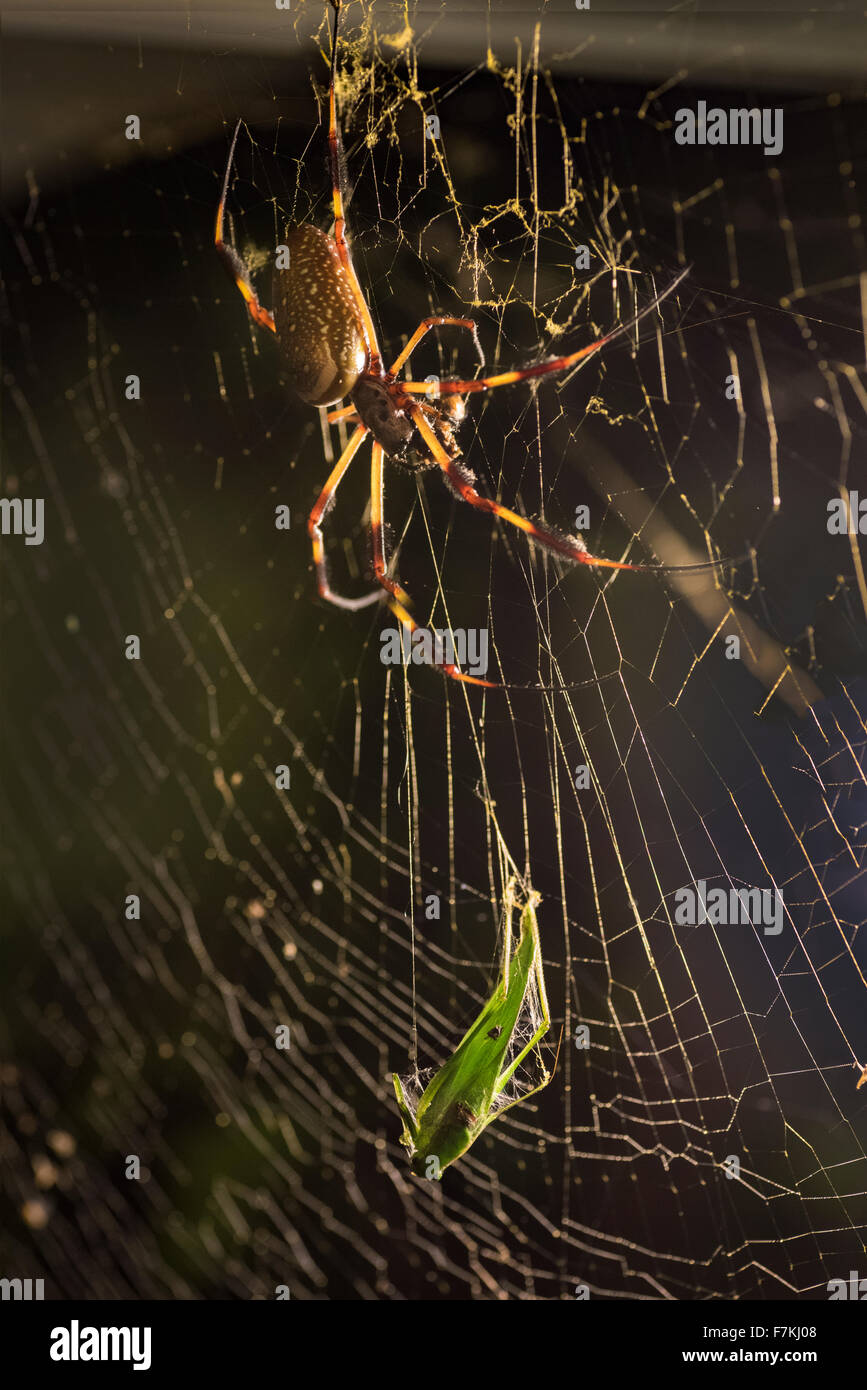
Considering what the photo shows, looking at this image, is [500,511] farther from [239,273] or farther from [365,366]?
[239,273]

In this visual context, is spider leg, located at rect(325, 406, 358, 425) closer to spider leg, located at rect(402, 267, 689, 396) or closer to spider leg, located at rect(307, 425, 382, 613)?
spider leg, located at rect(307, 425, 382, 613)

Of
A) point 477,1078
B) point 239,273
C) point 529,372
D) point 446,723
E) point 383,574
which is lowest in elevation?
point 477,1078

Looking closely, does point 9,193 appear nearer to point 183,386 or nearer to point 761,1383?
point 183,386

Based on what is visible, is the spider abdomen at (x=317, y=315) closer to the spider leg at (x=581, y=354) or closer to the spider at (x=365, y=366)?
the spider at (x=365, y=366)

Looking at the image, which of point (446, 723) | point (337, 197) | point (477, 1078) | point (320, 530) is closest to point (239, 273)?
point (337, 197)

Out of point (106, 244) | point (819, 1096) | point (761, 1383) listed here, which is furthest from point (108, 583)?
point (761, 1383)

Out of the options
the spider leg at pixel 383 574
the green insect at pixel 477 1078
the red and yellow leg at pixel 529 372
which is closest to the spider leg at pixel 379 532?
the spider leg at pixel 383 574
